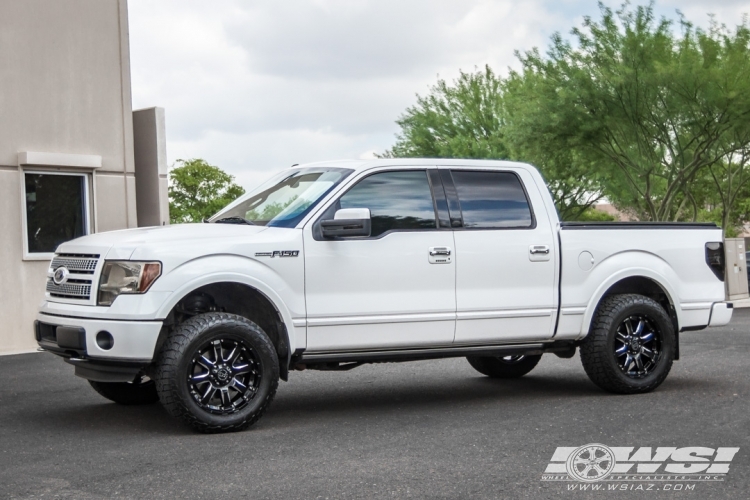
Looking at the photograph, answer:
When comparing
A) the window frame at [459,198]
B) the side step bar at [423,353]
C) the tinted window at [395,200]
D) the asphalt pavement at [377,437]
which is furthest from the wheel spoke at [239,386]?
the window frame at [459,198]

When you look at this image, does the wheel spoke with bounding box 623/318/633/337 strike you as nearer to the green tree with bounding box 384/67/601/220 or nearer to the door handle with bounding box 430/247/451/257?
the door handle with bounding box 430/247/451/257

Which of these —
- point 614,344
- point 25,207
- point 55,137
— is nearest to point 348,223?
point 614,344

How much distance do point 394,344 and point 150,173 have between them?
10.4 m

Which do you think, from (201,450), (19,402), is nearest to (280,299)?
(201,450)

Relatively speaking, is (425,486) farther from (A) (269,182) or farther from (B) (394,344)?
(A) (269,182)

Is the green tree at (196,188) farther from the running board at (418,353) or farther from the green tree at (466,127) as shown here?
the running board at (418,353)

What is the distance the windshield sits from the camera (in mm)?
7727

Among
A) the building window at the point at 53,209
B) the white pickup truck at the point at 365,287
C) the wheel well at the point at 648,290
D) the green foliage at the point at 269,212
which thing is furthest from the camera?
the building window at the point at 53,209

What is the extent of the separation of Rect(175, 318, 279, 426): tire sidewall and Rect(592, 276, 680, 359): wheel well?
10.9 ft

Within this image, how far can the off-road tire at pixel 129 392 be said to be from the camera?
8289 mm

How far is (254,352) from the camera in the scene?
715 centimetres

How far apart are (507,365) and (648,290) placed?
5.46 feet

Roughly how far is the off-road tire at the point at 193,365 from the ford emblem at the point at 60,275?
3.13 ft

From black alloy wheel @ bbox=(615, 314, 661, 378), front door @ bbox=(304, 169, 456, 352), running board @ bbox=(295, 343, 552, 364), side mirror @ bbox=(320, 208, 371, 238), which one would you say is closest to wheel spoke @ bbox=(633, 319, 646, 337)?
black alloy wheel @ bbox=(615, 314, 661, 378)
